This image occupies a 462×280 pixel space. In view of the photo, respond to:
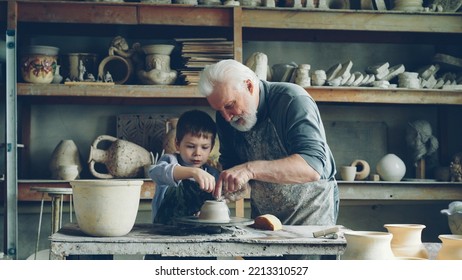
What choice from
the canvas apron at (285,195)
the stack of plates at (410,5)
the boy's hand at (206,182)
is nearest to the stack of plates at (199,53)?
the stack of plates at (410,5)

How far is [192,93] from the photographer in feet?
13.0

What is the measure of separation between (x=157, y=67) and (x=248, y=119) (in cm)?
152

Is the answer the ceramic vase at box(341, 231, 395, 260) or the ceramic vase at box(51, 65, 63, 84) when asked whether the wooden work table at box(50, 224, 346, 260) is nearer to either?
the ceramic vase at box(341, 231, 395, 260)

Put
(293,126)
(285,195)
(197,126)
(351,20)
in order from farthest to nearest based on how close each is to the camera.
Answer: (351,20)
(197,126)
(285,195)
(293,126)

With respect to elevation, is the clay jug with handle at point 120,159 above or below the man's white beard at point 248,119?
below

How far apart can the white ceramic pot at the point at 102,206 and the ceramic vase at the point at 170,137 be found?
205 centimetres

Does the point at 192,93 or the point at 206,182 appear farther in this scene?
the point at 192,93

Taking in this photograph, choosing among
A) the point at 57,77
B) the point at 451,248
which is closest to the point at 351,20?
the point at 57,77

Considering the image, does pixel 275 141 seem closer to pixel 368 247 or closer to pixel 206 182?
pixel 206 182

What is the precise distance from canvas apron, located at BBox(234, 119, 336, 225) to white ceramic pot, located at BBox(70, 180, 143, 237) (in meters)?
0.80

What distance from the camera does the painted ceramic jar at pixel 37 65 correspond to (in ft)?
12.9

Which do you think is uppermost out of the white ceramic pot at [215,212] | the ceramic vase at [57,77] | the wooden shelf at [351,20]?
the wooden shelf at [351,20]

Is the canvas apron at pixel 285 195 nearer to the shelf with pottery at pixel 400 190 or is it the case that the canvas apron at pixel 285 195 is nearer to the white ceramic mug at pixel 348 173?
the shelf with pottery at pixel 400 190

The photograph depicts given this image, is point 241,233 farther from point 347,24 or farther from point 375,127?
point 375,127
